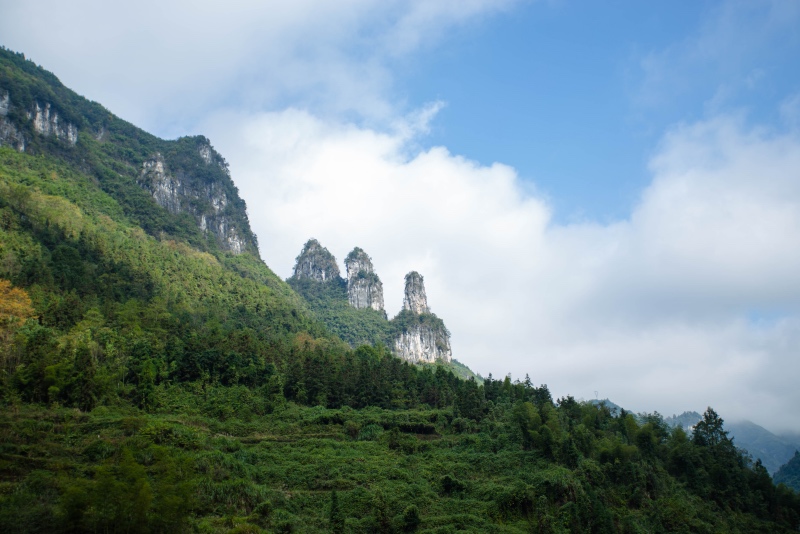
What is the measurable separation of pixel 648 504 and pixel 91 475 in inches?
1202

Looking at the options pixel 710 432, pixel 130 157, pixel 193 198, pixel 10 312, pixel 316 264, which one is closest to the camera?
pixel 10 312

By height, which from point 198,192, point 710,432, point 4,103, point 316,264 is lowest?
point 710,432

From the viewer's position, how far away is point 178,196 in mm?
105625

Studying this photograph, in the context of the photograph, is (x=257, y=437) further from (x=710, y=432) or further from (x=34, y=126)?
(x=34, y=126)

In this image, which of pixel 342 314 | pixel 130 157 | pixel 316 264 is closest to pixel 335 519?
pixel 342 314

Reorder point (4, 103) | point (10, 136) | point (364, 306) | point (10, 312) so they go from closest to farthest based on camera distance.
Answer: point (10, 312), point (10, 136), point (4, 103), point (364, 306)

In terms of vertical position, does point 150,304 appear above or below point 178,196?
below

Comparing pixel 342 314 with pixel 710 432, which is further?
pixel 342 314

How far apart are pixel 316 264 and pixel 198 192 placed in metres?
34.9

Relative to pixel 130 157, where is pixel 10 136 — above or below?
below

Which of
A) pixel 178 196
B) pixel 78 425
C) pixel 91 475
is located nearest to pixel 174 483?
pixel 91 475

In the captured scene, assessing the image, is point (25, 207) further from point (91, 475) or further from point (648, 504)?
point (648, 504)

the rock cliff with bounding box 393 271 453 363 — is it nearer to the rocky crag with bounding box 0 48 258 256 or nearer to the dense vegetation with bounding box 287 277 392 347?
the dense vegetation with bounding box 287 277 392 347

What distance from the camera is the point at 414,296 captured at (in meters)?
129
